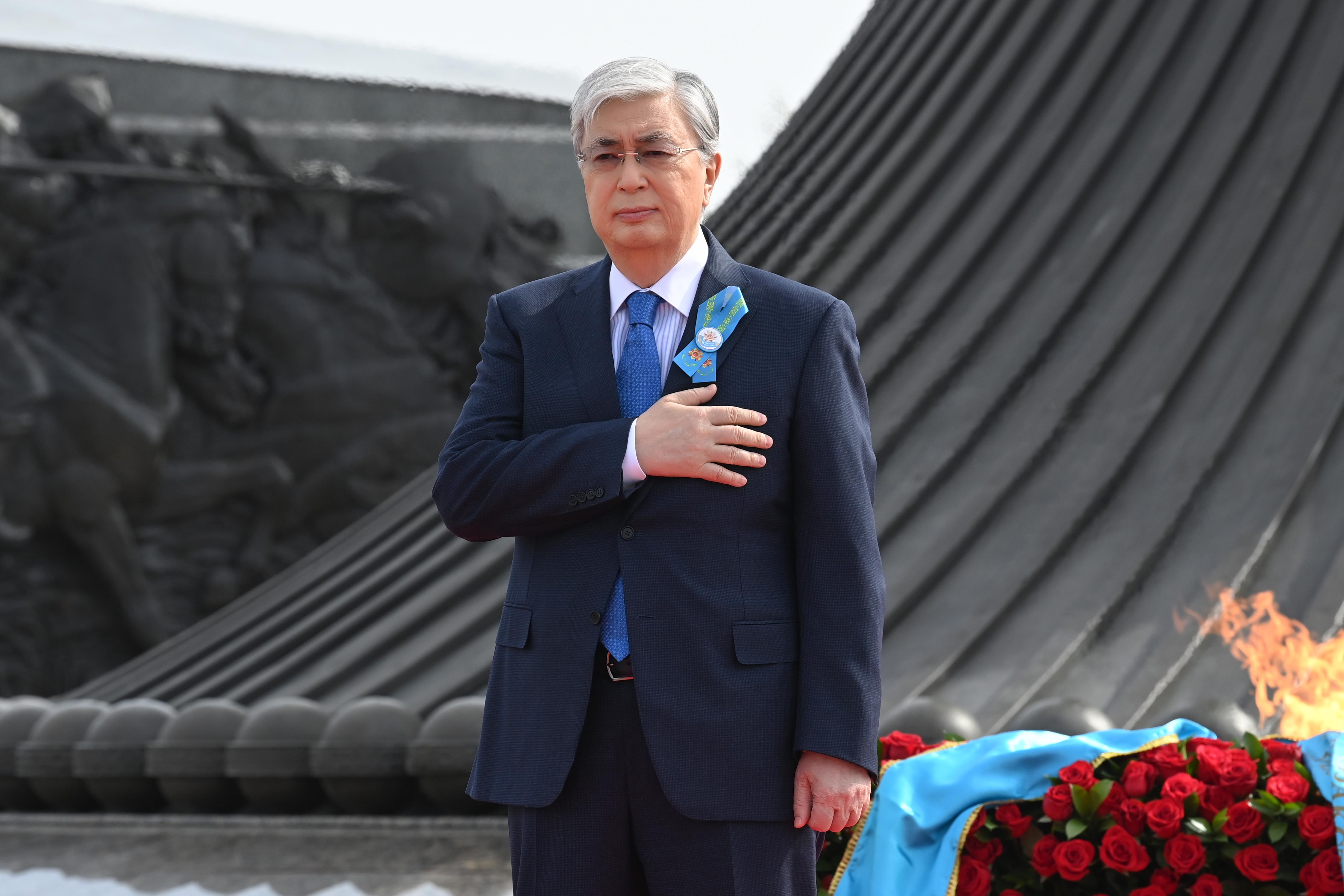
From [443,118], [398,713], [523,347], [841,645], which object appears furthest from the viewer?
[443,118]

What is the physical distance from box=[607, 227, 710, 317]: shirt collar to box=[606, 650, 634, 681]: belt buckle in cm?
27

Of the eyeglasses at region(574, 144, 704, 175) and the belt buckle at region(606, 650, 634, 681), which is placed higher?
the eyeglasses at region(574, 144, 704, 175)

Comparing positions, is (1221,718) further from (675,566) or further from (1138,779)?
(675,566)

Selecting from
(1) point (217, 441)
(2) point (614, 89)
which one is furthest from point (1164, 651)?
(1) point (217, 441)

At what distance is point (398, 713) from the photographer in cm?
259

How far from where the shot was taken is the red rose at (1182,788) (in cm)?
148

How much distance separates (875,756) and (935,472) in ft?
6.69

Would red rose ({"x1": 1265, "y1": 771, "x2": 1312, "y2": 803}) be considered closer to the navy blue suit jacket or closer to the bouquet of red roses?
the bouquet of red roses

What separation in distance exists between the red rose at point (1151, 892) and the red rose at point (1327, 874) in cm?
16

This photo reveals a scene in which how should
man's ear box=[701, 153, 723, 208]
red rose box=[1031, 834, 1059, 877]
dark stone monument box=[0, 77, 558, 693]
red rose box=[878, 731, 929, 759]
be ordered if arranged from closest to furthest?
man's ear box=[701, 153, 723, 208], red rose box=[1031, 834, 1059, 877], red rose box=[878, 731, 929, 759], dark stone monument box=[0, 77, 558, 693]

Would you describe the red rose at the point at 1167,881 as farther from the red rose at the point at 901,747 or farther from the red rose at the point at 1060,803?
the red rose at the point at 901,747

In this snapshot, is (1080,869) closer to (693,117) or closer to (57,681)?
(693,117)

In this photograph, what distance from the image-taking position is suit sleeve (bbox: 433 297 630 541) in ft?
3.17

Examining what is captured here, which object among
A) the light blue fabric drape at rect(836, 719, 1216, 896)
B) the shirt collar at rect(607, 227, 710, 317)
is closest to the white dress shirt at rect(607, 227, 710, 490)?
the shirt collar at rect(607, 227, 710, 317)
